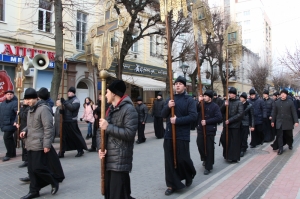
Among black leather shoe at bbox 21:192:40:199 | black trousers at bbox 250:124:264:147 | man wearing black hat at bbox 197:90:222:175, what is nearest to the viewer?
black leather shoe at bbox 21:192:40:199

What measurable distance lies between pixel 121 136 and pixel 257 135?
8.45m

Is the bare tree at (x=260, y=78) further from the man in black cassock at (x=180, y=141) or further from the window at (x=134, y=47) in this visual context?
the man in black cassock at (x=180, y=141)

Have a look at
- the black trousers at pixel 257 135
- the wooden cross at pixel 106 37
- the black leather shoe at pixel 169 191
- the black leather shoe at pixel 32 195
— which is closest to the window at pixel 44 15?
the black trousers at pixel 257 135

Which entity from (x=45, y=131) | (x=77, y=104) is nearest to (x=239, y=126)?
(x=77, y=104)

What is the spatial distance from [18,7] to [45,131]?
13.4m

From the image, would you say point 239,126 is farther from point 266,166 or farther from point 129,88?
point 129,88

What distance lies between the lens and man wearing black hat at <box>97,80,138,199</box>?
11.3ft

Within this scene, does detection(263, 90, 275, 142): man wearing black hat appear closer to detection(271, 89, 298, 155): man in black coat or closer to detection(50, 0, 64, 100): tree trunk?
detection(271, 89, 298, 155): man in black coat

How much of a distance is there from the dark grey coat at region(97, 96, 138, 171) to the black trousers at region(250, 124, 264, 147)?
7866mm

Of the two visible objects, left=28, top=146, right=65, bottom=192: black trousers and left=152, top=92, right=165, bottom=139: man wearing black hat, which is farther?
left=152, top=92, right=165, bottom=139: man wearing black hat

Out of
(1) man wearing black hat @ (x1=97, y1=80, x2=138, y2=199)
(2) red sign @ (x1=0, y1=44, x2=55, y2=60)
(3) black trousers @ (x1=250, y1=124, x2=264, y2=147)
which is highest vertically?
(2) red sign @ (x1=0, y1=44, x2=55, y2=60)

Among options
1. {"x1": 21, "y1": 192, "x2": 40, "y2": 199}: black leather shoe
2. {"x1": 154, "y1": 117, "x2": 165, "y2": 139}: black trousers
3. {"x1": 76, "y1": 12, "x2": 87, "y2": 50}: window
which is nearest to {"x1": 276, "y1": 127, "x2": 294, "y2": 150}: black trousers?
{"x1": 154, "y1": 117, "x2": 165, "y2": 139}: black trousers

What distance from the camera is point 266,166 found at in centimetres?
727

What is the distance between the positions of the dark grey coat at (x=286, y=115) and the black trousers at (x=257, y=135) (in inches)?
57.2
